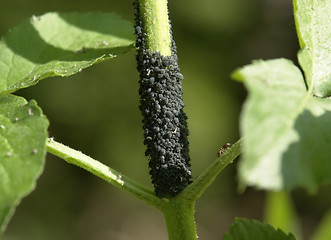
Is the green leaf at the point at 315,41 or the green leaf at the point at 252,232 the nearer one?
the green leaf at the point at 315,41

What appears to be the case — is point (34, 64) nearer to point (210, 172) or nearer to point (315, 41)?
point (210, 172)

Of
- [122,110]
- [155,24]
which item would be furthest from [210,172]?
[122,110]

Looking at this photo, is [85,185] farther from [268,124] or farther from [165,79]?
[268,124]

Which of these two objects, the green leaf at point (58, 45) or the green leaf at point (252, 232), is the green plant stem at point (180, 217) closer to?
the green leaf at point (252, 232)

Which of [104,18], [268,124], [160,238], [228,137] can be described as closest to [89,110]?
[228,137]

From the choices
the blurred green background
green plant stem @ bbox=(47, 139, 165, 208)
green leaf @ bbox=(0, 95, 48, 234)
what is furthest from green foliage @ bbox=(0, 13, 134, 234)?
the blurred green background

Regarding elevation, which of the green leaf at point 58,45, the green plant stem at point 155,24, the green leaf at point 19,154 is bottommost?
the green leaf at point 58,45

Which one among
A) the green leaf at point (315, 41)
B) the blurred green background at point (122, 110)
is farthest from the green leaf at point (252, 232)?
the blurred green background at point (122, 110)
